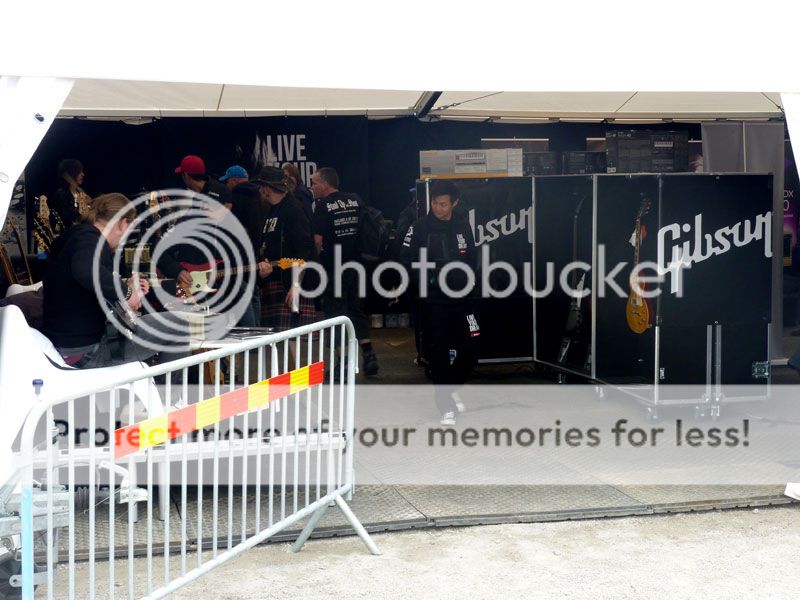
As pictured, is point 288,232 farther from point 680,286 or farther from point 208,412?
point 208,412

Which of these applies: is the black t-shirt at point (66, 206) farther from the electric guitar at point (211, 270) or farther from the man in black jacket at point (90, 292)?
the man in black jacket at point (90, 292)

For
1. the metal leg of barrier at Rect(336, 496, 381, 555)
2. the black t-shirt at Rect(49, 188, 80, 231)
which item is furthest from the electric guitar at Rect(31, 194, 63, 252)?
the metal leg of barrier at Rect(336, 496, 381, 555)

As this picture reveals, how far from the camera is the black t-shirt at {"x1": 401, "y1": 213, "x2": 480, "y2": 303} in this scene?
24.6 ft

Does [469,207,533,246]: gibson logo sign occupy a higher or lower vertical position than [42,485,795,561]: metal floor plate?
higher

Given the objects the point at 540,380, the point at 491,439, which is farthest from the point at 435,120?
the point at 491,439

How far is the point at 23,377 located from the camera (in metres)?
4.83

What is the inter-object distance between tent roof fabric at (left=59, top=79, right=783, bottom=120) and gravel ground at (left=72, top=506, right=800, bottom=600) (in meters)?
4.42

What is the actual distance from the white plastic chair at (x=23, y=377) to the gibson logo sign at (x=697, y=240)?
4035 mm

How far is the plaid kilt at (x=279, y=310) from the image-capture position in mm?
8781

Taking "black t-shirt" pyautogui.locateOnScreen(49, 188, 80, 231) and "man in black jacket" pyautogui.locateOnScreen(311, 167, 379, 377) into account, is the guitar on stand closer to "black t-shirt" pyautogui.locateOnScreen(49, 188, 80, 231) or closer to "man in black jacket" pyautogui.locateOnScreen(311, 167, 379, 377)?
"man in black jacket" pyautogui.locateOnScreen(311, 167, 379, 377)

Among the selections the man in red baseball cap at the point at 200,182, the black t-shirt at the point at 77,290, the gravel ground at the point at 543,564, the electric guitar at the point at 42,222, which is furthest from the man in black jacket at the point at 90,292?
the electric guitar at the point at 42,222

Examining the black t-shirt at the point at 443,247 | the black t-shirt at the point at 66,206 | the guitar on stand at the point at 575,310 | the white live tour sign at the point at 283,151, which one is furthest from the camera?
the white live tour sign at the point at 283,151

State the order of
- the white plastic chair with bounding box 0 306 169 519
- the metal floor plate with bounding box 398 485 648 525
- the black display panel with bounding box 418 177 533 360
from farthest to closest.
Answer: the black display panel with bounding box 418 177 533 360 < the metal floor plate with bounding box 398 485 648 525 < the white plastic chair with bounding box 0 306 169 519

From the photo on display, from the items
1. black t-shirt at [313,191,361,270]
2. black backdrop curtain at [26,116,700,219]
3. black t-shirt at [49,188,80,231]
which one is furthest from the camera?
black backdrop curtain at [26,116,700,219]
